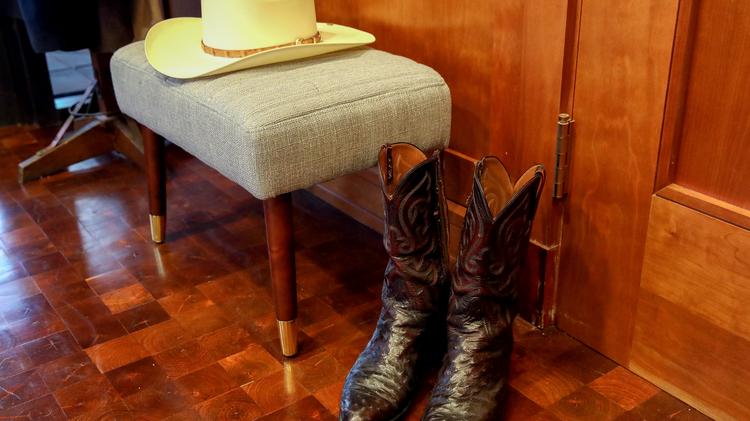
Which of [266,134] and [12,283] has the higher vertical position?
[266,134]

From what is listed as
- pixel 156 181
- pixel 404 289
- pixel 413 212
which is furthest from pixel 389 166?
pixel 156 181

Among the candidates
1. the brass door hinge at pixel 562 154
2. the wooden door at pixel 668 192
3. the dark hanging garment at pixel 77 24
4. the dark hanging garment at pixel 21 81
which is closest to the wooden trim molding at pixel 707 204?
the wooden door at pixel 668 192

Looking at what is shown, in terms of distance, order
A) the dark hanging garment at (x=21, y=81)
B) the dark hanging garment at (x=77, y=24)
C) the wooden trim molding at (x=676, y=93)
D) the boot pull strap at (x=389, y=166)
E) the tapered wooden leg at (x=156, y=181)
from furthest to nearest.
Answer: the dark hanging garment at (x=21, y=81) → the dark hanging garment at (x=77, y=24) → the tapered wooden leg at (x=156, y=181) → the boot pull strap at (x=389, y=166) → the wooden trim molding at (x=676, y=93)

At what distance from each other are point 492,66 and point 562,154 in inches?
7.8

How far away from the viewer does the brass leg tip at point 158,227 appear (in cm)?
167

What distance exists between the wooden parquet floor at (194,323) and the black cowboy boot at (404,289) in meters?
0.06

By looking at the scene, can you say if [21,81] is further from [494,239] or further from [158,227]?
[494,239]

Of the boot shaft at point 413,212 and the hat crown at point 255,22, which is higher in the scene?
the hat crown at point 255,22

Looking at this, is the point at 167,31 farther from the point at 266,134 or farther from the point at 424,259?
the point at 424,259

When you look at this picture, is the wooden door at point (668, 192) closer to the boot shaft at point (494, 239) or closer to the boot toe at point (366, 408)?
the boot shaft at point (494, 239)

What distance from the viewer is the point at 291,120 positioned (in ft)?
3.68

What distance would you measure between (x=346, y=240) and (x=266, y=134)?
625 mm

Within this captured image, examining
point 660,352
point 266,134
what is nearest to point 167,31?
point 266,134

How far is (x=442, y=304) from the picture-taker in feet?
4.04
